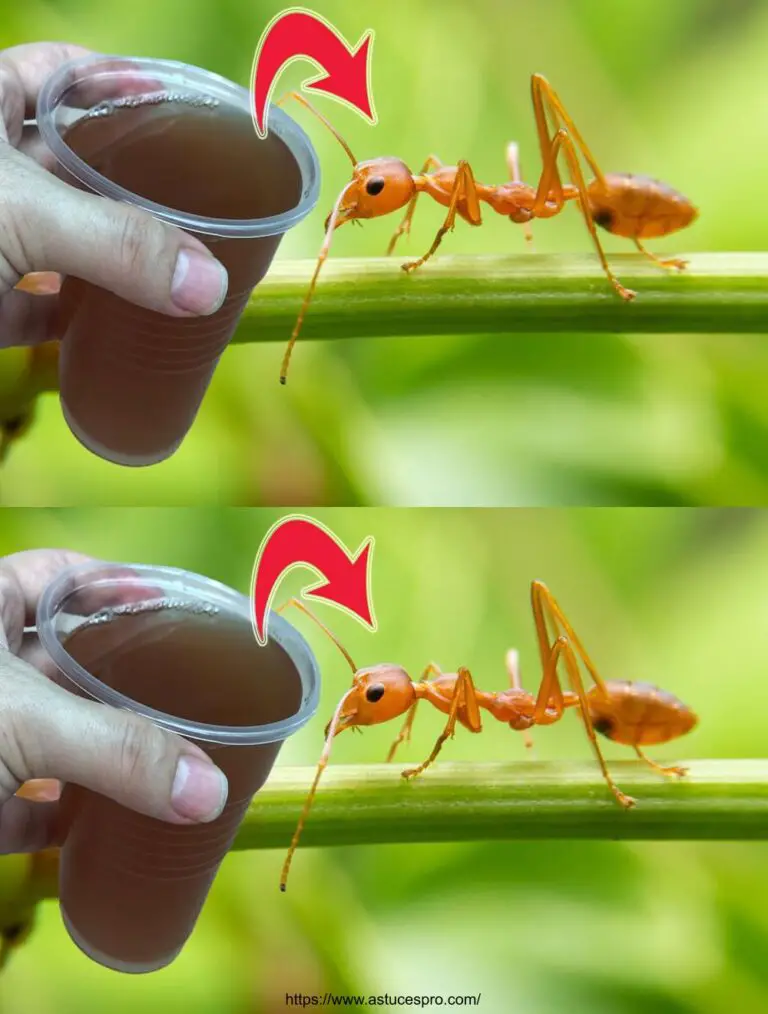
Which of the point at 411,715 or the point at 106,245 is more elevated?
the point at 106,245

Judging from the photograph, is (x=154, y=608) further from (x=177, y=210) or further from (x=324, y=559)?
(x=177, y=210)

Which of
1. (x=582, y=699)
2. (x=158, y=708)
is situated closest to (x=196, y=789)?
(x=158, y=708)

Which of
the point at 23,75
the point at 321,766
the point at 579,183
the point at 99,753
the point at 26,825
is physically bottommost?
the point at 26,825

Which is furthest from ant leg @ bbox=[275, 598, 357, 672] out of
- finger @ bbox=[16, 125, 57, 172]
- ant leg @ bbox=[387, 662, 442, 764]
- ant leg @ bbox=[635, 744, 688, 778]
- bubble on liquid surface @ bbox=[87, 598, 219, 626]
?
finger @ bbox=[16, 125, 57, 172]

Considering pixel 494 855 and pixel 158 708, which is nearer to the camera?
pixel 158 708

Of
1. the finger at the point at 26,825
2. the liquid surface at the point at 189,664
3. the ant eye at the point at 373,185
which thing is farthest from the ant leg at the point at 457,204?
the finger at the point at 26,825

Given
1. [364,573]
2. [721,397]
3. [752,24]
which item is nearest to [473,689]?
[364,573]

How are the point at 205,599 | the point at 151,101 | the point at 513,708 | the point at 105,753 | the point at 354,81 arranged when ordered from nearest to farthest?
the point at 105,753 < the point at 151,101 < the point at 205,599 < the point at 354,81 < the point at 513,708

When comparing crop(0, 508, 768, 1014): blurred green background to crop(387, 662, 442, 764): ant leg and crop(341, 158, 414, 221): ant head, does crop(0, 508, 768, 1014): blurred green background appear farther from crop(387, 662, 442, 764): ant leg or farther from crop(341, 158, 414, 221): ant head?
crop(341, 158, 414, 221): ant head
